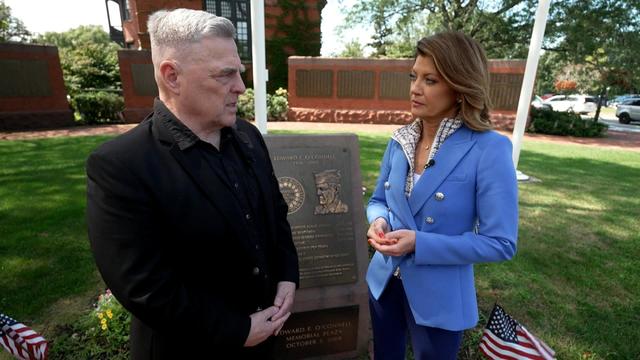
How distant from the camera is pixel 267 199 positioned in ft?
5.39

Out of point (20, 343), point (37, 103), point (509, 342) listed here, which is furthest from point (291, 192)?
point (37, 103)

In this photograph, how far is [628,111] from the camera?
24.8m

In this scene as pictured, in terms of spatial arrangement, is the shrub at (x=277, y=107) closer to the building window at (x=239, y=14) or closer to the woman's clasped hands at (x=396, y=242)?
the building window at (x=239, y=14)

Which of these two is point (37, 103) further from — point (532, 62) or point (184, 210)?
point (184, 210)

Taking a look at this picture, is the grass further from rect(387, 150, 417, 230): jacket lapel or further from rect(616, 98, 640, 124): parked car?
rect(616, 98, 640, 124): parked car

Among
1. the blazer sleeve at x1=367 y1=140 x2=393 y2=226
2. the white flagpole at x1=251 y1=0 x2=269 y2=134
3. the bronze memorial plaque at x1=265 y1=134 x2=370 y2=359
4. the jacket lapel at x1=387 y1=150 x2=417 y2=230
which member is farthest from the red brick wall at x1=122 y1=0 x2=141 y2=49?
the jacket lapel at x1=387 y1=150 x2=417 y2=230

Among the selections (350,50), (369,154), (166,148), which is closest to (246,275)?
(166,148)

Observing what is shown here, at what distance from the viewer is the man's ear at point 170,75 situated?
132cm

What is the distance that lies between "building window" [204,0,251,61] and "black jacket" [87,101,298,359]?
19.5 meters

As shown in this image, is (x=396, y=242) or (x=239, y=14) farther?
(x=239, y=14)

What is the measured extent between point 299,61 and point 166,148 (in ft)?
51.1

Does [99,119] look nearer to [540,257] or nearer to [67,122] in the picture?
[67,122]

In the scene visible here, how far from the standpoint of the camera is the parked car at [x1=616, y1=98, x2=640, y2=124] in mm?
24547

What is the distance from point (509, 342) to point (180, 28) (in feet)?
8.31
